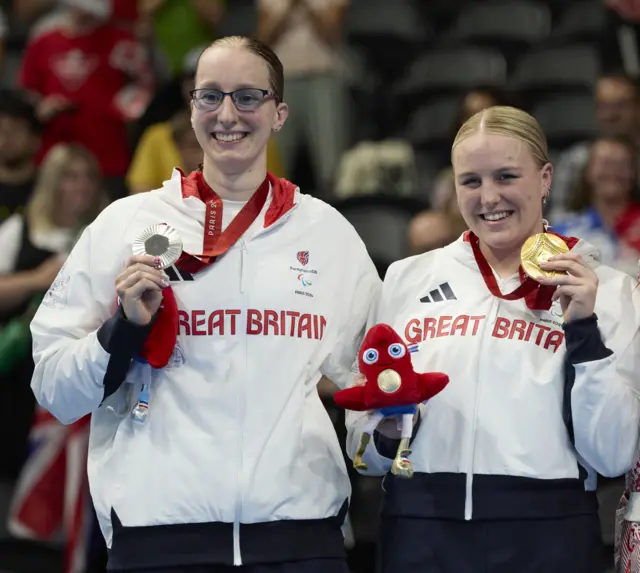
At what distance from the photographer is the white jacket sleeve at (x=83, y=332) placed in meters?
2.83

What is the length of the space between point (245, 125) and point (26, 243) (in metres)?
2.46

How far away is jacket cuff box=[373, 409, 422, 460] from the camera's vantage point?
301 cm

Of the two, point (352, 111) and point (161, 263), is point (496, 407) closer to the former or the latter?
point (161, 263)

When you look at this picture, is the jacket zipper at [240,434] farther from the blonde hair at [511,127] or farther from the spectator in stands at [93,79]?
the spectator in stands at [93,79]

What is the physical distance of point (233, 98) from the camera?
120 inches

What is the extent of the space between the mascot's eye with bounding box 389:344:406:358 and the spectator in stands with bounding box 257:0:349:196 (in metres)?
4.12

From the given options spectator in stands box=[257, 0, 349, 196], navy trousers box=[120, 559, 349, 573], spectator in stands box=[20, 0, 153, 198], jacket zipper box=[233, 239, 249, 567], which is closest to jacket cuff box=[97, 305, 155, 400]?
jacket zipper box=[233, 239, 249, 567]

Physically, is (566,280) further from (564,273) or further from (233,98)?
(233,98)

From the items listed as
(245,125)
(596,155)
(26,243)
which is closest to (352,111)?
(596,155)

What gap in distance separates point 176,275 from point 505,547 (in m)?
1.03

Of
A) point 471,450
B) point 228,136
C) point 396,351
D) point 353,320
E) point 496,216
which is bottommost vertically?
point 471,450

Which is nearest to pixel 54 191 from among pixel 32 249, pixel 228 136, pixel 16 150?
pixel 32 249

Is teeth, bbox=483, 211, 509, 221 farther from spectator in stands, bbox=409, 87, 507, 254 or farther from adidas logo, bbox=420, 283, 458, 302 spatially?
spectator in stands, bbox=409, 87, 507, 254

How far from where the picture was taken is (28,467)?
4.95 meters
